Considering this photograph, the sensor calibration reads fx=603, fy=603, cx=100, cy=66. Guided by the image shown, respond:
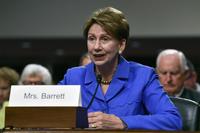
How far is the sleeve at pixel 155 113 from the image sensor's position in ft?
8.71

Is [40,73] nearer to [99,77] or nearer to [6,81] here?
[6,81]

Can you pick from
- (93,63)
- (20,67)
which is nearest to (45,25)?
(20,67)

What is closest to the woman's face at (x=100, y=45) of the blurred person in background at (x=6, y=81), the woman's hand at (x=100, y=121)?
the woman's hand at (x=100, y=121)

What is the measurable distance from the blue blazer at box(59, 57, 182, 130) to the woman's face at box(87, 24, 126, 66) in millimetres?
112

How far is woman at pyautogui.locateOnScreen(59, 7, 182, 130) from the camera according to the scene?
2.84m

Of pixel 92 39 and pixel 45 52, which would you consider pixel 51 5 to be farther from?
pixel 92 39

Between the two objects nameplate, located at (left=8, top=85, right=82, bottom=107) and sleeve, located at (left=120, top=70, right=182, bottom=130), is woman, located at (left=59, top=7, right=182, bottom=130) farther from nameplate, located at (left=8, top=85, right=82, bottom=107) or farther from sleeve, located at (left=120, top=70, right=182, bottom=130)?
nameplate, located at (left=8, top=85, right=82, bottom=107)

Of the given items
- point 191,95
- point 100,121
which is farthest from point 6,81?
point 100,121

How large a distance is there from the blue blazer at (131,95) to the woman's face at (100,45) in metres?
0.11

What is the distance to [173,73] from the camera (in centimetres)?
479

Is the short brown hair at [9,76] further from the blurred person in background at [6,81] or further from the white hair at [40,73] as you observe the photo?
the white hair at [40,73]

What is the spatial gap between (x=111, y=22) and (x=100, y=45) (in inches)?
4.7

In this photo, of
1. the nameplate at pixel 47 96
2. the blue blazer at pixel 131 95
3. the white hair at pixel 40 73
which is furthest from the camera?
the white hair at pixel 40 73

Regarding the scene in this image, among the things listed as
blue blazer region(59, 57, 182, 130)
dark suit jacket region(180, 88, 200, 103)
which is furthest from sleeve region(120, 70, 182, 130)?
dark suit jacket region(180, 88, 200, 103)
